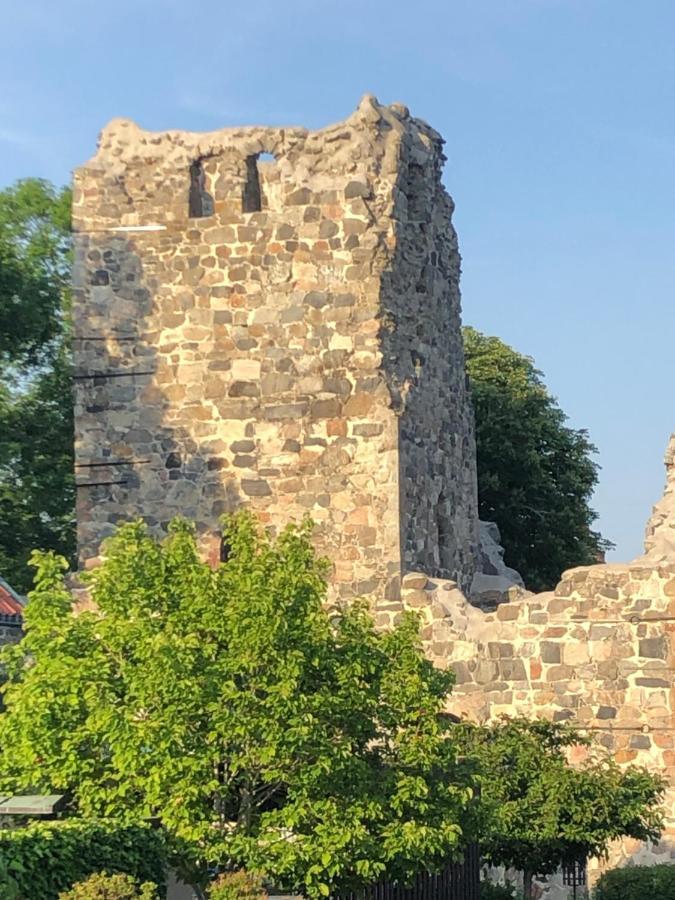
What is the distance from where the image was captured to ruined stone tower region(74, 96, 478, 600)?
21328 millimetres

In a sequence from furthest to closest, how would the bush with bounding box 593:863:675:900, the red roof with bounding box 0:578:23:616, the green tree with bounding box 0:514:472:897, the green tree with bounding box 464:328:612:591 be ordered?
1. the green tree with bounding box 464:328:612:591
2. the red roof with bounding box 0:578:23:616
3. the bush with bounding box 593:863:675:900
4. the green tree with bounding box 0:514:472:897

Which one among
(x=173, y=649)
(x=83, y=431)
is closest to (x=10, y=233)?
(x=83, y=431)

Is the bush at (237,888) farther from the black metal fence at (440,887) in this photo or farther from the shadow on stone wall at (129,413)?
the shadow on stone wall at (129,413)

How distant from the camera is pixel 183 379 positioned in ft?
72.7

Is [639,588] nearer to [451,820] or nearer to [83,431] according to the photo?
[451,820]

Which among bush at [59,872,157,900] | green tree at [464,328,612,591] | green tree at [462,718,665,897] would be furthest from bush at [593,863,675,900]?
green tree at [464,328,612,591]

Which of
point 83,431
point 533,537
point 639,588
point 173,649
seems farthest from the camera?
point 533,537

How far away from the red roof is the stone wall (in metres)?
7.55

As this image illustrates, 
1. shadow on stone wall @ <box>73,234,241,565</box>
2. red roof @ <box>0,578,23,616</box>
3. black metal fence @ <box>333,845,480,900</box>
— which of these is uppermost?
shadow on stone wall @ <box>73,234,241,565</box>

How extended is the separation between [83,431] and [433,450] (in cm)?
427

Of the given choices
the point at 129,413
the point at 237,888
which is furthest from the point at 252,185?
the point at 237,888

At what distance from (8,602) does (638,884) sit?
11333mm

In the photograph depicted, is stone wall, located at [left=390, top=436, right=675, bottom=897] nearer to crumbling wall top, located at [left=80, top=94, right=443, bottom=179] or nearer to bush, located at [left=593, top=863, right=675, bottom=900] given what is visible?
bush, located at [left=593, top=863, right=675, bottom=900]

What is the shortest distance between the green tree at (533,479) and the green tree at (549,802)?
47.8 ft
